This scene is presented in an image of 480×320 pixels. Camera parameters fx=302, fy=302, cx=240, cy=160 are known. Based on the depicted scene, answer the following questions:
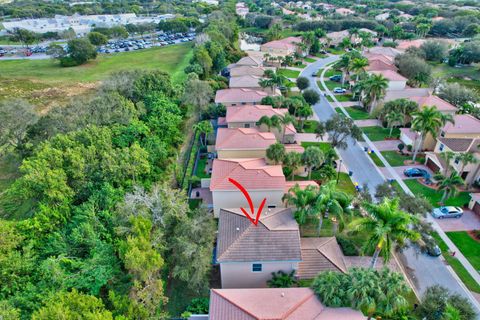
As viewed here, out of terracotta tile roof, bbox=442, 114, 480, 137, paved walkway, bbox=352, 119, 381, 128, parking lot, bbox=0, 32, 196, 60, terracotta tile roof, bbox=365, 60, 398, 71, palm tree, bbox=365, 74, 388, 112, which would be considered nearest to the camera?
terracotta tile roof, bbox=442, 114, 480, 137

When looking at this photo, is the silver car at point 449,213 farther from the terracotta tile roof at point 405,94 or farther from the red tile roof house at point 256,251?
the terracotta tile roof at point 405,94

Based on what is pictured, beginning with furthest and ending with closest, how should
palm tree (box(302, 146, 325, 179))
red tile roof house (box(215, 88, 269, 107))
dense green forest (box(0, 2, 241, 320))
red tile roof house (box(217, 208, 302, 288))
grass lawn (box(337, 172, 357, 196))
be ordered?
red tile roof house (box(215, 88, 269, 107)) < grass lawn (box(337, 172, 357, 196)) < palm tree (box(302, 146, 325, 179)) < red tile roof house (box(217, 208, 302, 288)) < dense green forest (box(0, 2, 241, 320))

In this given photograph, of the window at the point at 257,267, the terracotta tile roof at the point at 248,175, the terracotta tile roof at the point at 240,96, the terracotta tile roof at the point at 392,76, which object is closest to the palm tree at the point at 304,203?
the terracotta tile roof at the point at 248,175

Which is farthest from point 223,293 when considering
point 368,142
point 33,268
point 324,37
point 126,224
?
point 324,37

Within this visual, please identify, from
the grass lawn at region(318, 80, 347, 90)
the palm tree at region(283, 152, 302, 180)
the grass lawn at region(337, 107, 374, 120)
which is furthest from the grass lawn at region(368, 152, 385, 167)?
the grass lawn at region(318, 80, 347, 90)

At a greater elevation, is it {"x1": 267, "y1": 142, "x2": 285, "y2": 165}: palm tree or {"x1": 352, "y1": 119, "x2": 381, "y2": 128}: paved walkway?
{"x1": 267, "y1": 142, "x2": 285, "y2": 165}: palm tree

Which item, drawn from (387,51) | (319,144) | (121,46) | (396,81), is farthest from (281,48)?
(121,46)

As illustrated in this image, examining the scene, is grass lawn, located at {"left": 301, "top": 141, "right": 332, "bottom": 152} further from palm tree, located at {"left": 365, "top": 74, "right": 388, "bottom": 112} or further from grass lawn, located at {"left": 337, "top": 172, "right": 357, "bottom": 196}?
palm tree, located at {"left": 365, "top": 74, "right": 388, "bottom": 112}

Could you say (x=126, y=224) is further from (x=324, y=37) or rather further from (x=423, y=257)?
(x=324, y=37)
